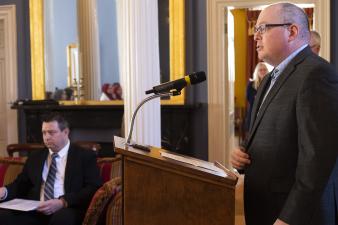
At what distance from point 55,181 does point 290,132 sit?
6.61 feet

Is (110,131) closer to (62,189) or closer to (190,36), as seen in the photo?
(190,36)

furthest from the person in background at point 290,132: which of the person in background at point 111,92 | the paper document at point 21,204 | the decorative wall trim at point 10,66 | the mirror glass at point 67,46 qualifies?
the decorative wall trim at point 10,66

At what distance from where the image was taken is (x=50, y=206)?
9.62 ft

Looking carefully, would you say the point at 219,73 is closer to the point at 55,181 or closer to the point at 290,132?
the point at 55,181

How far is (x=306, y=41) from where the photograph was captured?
1692mm

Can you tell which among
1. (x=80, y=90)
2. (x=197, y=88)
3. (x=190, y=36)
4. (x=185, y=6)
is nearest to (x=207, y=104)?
(x=197, y=88)

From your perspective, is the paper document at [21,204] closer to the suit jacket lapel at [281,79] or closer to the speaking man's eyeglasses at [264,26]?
the suit jacket lapel at [281,79]

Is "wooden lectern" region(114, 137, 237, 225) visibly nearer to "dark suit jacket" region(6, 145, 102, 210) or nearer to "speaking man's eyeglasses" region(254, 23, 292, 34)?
"speaking man's eyeglasses" region(254, 23, 292, 34)

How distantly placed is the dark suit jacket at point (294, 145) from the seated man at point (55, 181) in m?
1.53

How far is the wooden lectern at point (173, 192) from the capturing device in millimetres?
1557

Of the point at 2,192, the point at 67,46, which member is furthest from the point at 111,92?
the point at 2,192

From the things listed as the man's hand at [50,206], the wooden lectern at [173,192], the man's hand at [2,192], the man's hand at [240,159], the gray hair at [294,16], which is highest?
the gray hair at [294,16]

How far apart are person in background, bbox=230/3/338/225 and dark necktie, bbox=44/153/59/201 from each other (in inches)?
67.7

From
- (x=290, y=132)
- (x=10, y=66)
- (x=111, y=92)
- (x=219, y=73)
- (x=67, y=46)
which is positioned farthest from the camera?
(x=10, y=66)
